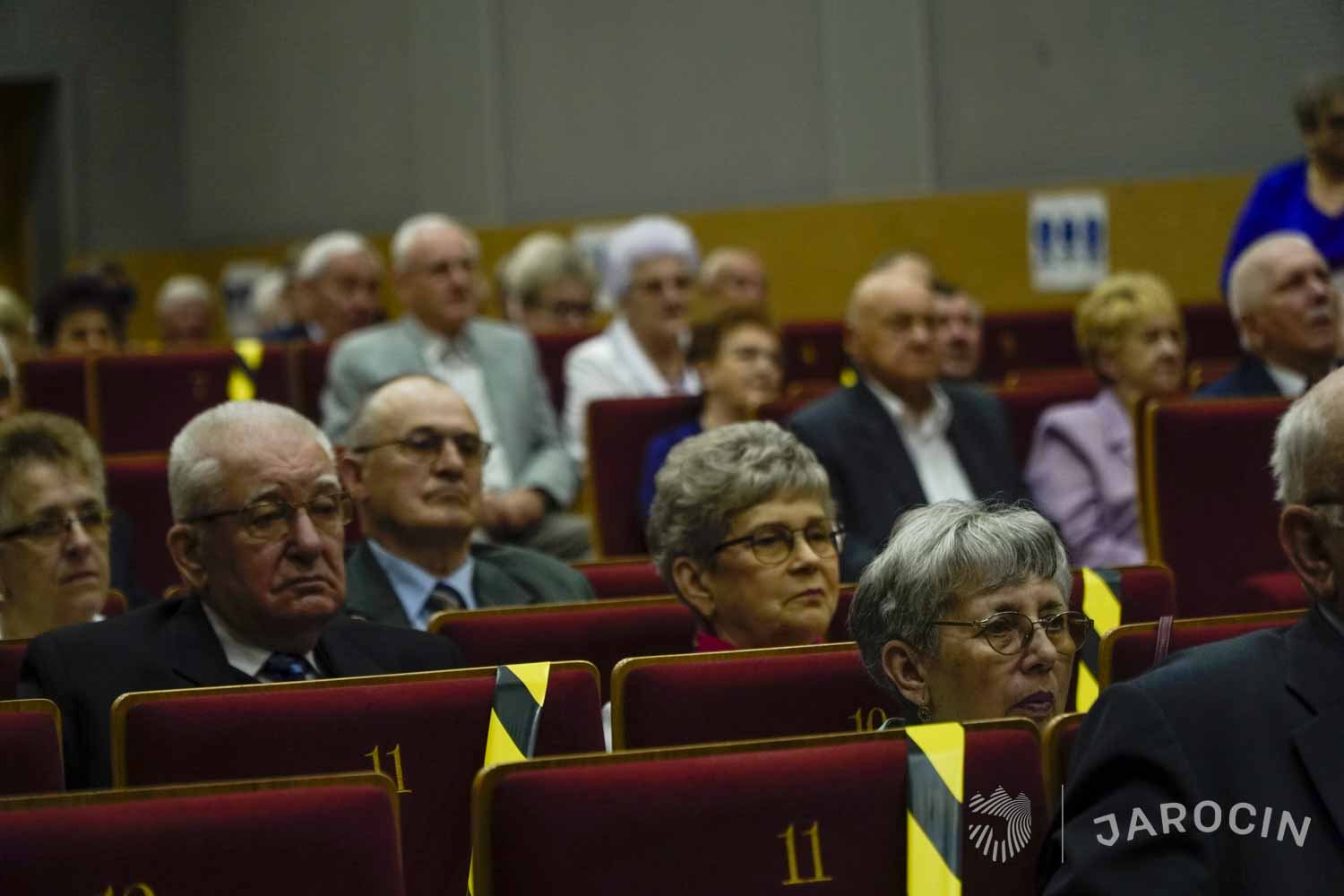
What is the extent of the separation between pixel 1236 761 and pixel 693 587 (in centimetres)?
125

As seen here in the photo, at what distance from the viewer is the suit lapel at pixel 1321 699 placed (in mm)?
1565

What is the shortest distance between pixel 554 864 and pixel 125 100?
815 cm

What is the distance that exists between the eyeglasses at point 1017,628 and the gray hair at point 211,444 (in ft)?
3.63

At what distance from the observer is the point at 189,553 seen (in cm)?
265

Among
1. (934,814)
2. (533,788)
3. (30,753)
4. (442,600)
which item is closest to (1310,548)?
(934,814)

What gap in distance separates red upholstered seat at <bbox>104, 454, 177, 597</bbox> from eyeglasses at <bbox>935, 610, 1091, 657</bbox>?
2.32 metres

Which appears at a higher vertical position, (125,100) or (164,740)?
(125,100)

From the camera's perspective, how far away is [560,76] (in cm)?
816

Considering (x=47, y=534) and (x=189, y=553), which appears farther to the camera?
(x=47, y=534)

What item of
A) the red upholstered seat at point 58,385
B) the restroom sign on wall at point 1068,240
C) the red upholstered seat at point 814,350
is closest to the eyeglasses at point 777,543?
the red upholstered seat at point 58,385

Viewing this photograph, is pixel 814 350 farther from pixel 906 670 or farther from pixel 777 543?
pixel 906 670

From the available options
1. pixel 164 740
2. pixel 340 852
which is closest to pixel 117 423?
pixel 164 740

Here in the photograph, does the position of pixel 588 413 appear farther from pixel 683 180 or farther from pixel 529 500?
pixel 683 180

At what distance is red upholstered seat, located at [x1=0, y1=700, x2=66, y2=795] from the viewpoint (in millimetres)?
1944
